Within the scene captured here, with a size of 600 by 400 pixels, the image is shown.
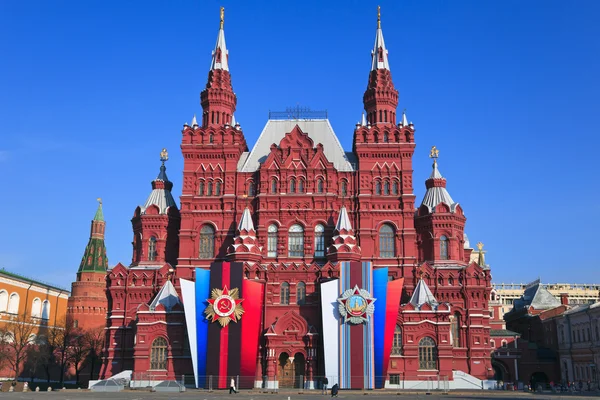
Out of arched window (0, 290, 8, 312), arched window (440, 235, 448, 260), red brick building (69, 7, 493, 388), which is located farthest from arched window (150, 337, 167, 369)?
arched window (0, 290, 8, 312)

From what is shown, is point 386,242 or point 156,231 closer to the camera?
point 386,242

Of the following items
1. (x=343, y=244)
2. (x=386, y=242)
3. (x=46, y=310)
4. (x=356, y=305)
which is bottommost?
(x=356, y=305)

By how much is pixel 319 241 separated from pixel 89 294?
176ft

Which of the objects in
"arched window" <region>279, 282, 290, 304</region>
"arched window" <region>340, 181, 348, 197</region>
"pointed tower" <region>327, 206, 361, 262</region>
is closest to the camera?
"pointed tower" <region>327, 206, 361, 262</region>

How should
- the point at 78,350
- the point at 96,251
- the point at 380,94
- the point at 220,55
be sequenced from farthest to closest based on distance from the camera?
the point at 96,251 → the point at 78,350 → the point at 220,55 → the point at 380,94

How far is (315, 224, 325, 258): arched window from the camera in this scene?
6362 cm

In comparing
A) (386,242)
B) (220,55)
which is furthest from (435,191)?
(220,55)

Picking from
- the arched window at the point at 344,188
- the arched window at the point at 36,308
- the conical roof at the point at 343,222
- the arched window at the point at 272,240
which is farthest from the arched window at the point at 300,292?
the arched window at the point at 36,308

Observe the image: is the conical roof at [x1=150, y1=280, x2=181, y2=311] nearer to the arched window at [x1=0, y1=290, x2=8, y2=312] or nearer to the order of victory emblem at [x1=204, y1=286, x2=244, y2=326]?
the order of victory emblem at [x1=204, y1=286, x2=244, y2=326]

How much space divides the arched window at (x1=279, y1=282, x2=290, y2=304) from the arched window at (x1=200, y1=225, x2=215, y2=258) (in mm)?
9137

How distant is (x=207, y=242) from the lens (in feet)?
215

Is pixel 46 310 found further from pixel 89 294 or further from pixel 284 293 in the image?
pixel 284 293

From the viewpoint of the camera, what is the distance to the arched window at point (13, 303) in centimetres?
8212

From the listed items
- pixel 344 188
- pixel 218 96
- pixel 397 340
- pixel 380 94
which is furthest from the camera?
pixel 218 96
